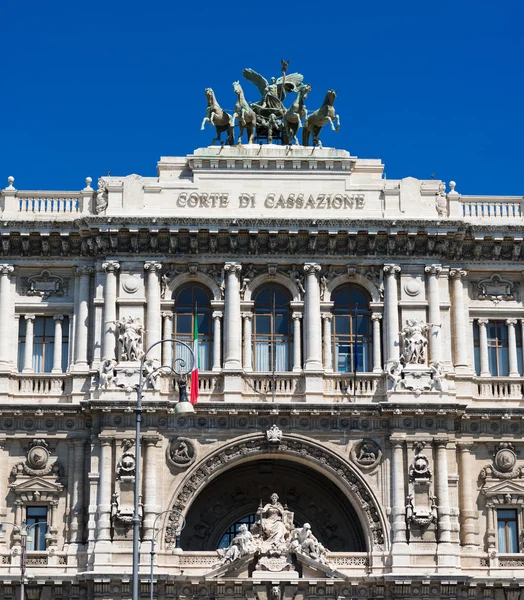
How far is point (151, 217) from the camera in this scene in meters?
60.3

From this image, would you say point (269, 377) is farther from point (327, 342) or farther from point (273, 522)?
point (273, 522)

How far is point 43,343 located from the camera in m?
61.1

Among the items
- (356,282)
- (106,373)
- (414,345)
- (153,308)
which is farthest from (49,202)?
(414,345)

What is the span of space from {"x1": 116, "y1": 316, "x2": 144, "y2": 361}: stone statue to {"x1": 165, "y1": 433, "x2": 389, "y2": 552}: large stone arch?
190 inches

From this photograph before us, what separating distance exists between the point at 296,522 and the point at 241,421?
505 centimetres

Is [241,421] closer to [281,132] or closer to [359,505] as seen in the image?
[359,505]

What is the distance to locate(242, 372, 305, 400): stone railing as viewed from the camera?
59.6 metres

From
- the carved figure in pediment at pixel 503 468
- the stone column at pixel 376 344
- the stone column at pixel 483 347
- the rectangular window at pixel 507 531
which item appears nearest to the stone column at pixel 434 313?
the stone column at pixel 376 344

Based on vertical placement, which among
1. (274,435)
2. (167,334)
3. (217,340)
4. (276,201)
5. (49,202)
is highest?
(49,202)

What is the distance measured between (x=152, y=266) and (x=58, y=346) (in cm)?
480

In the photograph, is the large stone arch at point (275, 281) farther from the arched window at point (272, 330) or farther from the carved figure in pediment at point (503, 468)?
the carved figure in pediment at point (503, 468)

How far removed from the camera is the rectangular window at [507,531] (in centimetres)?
5912

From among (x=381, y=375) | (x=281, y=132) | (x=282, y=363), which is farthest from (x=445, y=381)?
(x=281, y=132)

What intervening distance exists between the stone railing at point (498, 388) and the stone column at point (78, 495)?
15.4 m
